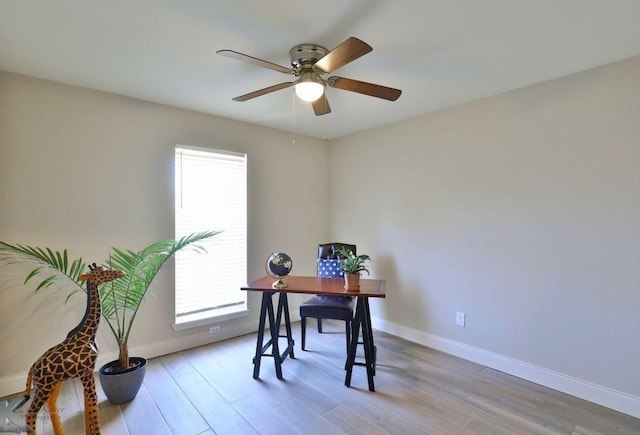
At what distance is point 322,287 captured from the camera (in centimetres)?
258

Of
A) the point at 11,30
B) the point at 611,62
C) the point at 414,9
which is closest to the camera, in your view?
the point at 414,9

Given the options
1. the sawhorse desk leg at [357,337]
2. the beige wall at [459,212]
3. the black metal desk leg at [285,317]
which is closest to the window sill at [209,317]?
the beige wall at [459,212]

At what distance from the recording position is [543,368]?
252 cm

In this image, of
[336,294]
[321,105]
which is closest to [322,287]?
[336,294]

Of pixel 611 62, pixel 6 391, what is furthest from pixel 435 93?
pixel 6 391

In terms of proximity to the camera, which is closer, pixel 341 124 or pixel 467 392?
pixel 467 392

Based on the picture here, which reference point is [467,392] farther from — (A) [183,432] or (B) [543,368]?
(A) [183,432]

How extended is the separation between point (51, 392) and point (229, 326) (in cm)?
180

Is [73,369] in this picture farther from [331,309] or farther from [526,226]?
[526,226]

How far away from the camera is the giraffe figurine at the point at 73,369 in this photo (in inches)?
67.6

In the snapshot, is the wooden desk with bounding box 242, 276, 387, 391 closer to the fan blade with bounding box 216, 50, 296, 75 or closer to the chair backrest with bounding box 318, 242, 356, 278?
the chair backrest with bounding box 318, 242, 356, 278

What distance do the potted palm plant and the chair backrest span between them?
1.43m

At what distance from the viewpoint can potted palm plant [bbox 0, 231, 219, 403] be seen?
2230 millimetres

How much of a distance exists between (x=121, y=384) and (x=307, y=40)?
268 cm
